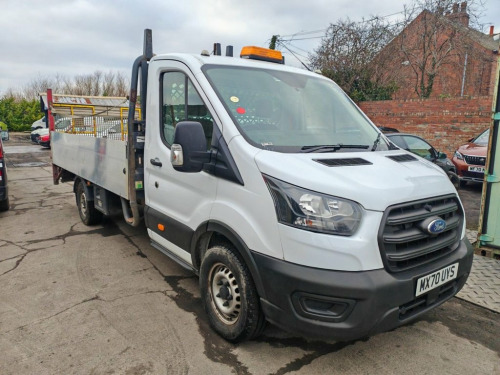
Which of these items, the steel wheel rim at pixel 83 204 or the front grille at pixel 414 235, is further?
the steel wheel rim at pixel 83 204

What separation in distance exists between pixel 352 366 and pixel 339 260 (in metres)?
1.01

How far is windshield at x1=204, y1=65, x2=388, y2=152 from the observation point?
283 centimetres

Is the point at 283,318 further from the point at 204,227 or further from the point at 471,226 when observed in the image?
the point at 471,226

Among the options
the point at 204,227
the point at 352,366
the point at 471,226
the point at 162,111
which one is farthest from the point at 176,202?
the point at 471,226

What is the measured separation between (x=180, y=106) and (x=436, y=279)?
8.06ft

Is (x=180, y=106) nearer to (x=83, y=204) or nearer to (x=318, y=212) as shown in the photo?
(x=318, y=212)

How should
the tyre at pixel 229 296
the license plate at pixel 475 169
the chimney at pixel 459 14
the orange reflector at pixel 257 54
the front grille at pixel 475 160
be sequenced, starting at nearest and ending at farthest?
the tyre at pixel 229 296
the orange reflector at pixel 257 54
the front grille at pixel 475 160
the license plate at pixel 475 169
the chimney at pixel 459 14

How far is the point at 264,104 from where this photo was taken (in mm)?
3074

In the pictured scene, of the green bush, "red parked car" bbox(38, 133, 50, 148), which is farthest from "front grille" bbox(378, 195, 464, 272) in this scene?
the green bush

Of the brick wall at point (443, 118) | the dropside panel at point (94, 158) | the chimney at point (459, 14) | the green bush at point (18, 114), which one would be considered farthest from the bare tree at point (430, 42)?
the green bush at point (18, 114)

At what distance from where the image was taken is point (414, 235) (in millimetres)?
2352

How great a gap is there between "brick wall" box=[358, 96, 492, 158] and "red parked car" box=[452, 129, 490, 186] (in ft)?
6.48

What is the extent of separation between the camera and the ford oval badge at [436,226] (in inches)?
94.2

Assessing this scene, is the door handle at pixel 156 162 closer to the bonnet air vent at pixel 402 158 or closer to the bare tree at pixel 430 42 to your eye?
the bonnet air vent at pixel 402 158
